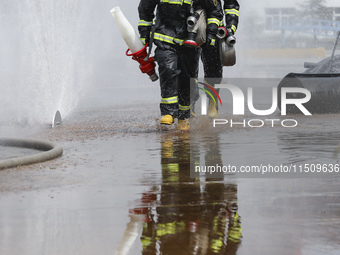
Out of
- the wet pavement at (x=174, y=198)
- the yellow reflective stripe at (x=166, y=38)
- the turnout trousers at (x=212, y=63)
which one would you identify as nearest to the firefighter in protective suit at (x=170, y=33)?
the yellow reflective stripe at (x=166, y=38)

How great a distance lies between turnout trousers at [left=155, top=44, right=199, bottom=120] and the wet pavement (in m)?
0.78

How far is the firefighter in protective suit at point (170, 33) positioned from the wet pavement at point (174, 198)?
809 mm

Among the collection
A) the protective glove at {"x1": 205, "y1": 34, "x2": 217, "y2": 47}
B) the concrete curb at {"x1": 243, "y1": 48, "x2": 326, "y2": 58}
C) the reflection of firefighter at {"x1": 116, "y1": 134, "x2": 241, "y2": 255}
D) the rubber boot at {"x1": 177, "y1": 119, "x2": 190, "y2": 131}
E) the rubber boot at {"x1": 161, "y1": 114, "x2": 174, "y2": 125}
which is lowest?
the reflection of firefighter at {"x1": 116, "y1": 134, "x2": 241, "y2": 255}

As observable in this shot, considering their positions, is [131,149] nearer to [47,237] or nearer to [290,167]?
[290,167]

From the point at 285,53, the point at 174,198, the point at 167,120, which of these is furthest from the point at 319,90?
the point at 285,53

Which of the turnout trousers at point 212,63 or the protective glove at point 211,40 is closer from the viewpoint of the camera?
the protective glove at point 211,40

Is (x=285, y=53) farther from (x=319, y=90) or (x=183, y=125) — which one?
(x=183, y=125)

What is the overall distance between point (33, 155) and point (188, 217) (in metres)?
2.33

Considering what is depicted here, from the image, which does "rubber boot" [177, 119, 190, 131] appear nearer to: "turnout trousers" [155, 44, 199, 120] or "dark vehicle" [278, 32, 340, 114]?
"turnout trousers" [155, 44, 199, 120]

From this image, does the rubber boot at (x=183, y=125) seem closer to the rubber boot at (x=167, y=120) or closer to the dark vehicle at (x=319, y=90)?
the rubber boot at (x=167, y=120)

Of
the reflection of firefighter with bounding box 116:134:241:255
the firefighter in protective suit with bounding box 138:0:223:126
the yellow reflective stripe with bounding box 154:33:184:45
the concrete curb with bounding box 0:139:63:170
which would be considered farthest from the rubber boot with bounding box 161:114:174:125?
the reflection of firefighter with bounding box 116:134:241:255

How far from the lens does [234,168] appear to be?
18.9 feet

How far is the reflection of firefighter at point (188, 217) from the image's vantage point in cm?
352

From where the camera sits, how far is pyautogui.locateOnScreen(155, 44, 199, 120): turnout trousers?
8625 millimetres
